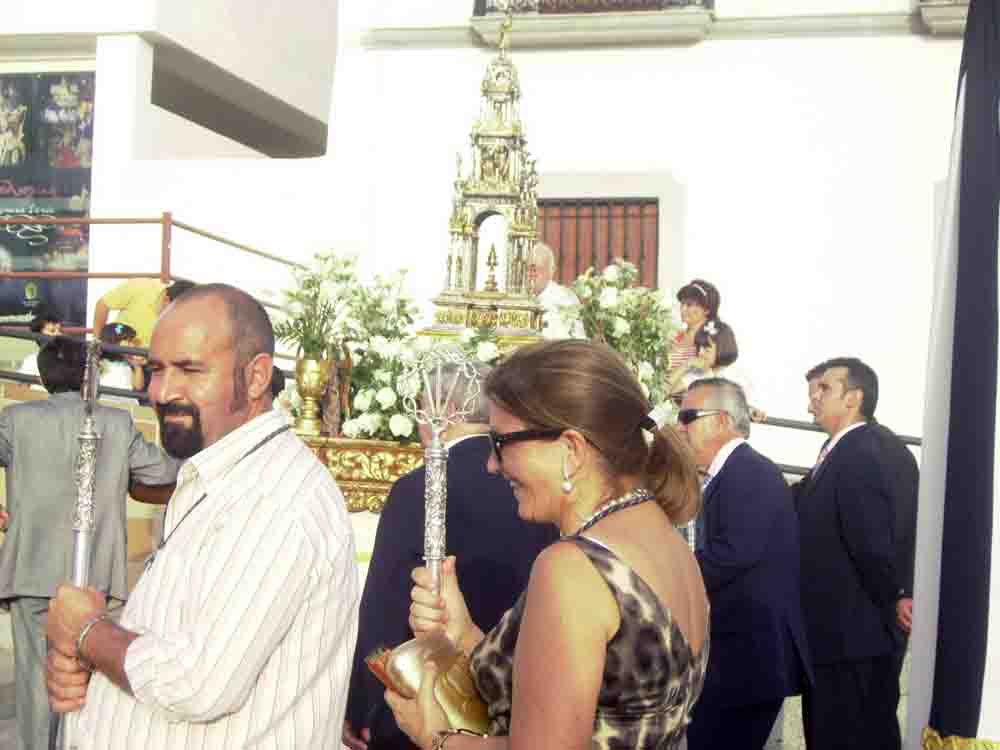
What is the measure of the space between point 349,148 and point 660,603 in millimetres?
11523

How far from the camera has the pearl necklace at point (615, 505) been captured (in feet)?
8.59

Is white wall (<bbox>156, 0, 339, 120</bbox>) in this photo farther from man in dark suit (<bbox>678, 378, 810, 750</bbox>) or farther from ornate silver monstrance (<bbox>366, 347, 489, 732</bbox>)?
ornate silver monstrance (<bbox>366, 347, 489, 732</bbox>)

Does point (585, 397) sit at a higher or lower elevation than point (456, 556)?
higher

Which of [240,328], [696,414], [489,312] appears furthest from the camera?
[489,312]

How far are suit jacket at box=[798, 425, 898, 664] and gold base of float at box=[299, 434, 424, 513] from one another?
183cm

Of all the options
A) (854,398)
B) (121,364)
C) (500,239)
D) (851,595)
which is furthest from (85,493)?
(121,364)

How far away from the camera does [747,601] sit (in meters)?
5.39

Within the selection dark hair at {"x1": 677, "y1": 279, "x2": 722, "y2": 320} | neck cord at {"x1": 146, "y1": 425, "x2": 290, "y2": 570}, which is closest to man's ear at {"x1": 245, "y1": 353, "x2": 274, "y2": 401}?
neck cord at {"x1": 146, "y1": 425, "x2": 290, "y2": 570}

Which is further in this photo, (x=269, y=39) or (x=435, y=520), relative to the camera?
(x=269, y=39)

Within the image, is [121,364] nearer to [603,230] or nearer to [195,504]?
[603,230]

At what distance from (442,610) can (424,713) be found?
0.46 m

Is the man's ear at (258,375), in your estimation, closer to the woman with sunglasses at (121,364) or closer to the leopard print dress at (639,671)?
the leopard print dress at (639,671)

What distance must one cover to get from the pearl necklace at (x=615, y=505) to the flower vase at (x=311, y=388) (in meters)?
3.96

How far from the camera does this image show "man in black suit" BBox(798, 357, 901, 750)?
19.4 ft
